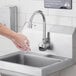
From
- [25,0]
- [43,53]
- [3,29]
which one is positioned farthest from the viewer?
[25,0]

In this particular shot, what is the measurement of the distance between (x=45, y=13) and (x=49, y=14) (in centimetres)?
4

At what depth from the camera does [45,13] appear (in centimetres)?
229

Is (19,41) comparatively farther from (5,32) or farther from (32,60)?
(32,60)

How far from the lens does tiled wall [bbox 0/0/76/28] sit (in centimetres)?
218

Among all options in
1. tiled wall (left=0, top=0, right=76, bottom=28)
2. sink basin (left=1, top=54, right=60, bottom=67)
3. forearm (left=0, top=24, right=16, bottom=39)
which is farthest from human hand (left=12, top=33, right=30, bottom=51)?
tiled wall (left=0, top=0, right=76, bottom=28)

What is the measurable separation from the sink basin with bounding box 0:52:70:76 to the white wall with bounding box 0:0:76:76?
0.14m

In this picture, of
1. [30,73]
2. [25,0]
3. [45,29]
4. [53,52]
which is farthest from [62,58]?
[25,0]

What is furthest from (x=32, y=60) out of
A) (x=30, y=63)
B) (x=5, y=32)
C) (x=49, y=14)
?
(x=5, y=32)

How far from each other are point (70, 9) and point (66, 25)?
0.12 meters

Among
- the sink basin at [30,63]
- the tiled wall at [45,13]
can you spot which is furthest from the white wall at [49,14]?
the sink basin at [30,63]

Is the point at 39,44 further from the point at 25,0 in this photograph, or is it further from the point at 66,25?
the point at 25,0

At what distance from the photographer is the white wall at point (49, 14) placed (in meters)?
2.15

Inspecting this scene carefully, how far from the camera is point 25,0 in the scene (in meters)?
2.40

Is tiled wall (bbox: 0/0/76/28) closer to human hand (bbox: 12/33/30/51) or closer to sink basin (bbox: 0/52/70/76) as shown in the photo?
sink basin (bbox: 0/52/70/76)
